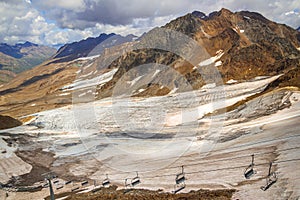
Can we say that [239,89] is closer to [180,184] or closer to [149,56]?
[180,184]

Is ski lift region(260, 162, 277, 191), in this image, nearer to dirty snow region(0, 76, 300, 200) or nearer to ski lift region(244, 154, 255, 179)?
dirty snow region(0, 76, 300, 200)

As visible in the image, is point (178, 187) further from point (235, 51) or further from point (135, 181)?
point (235, 51)

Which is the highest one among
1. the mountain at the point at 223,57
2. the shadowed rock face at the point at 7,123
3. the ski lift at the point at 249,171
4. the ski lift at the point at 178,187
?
the mountain at the point at 223,57

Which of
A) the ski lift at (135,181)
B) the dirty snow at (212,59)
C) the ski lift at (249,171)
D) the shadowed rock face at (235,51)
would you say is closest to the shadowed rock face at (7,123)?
the shadowed rock face at (235,51)

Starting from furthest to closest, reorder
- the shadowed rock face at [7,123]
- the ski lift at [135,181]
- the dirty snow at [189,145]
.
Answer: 1. the shadowed rock face at [7,123]
2. the ski lift at [135,181]
3. the dirty snow at [189,145]

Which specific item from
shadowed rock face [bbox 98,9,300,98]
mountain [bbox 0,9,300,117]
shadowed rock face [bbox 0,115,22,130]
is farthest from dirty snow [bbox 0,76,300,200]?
shadowed rock face [bbox 98,9,300,98]

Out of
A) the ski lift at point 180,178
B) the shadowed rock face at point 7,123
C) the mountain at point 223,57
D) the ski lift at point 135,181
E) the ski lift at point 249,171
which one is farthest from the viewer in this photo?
the mountain at point 223,57

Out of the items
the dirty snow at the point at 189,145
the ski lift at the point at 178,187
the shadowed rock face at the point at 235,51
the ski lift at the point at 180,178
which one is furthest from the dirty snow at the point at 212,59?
the ski lift at the point at 178,187

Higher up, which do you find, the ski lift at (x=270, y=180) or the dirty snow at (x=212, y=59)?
the dirty snow at (x=212, y=59)

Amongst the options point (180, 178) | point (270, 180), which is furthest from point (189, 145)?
point (270, 180)

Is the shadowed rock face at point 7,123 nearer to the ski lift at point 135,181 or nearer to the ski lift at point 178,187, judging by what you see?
the ski lift at point 135,181

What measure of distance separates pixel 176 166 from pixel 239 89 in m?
56.6

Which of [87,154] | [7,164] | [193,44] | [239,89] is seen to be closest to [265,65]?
[239,89]

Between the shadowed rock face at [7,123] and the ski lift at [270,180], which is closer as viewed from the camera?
the ski lift at [270,180]
